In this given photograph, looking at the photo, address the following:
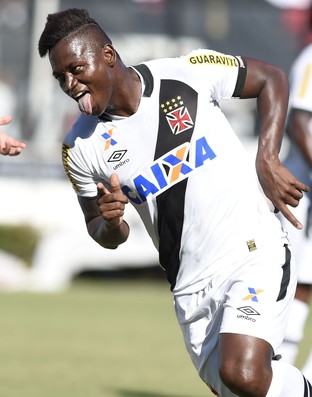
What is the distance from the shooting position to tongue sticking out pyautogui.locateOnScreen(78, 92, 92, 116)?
605cm

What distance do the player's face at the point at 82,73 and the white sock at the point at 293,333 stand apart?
2926mm

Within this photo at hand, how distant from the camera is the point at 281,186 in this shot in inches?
243

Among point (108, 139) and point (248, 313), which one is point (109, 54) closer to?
point (108, 139)

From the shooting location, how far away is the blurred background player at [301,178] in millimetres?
8430

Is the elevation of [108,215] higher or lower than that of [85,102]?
lower

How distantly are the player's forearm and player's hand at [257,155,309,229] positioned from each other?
786 mm

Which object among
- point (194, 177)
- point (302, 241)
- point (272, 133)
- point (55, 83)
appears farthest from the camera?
point (55, 83)

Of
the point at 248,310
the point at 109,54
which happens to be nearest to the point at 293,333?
the point at 248,310

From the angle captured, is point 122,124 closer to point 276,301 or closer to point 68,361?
point 276,301

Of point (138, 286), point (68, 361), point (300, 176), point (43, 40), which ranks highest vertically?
point (43, 40)

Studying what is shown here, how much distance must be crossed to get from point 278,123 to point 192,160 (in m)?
0.54

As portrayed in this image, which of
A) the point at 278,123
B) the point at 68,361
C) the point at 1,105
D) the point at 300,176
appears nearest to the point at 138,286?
the point at 1,105

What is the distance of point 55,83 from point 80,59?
14795 millimetres

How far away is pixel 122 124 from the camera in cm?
632
